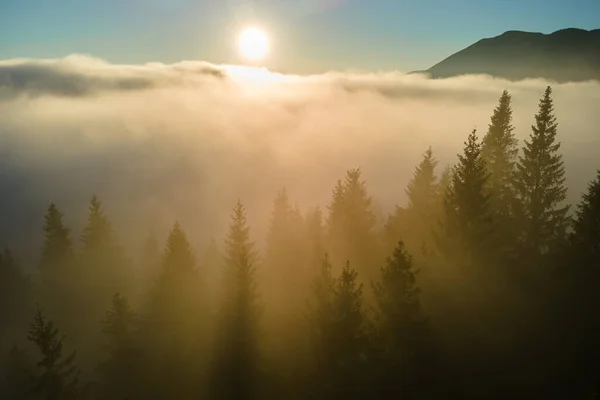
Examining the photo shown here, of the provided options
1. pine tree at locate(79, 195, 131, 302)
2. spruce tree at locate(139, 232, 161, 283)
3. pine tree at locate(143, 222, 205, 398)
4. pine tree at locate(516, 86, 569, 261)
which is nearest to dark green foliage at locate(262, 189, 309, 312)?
pine tree at locate(143, 222, 205, 398)

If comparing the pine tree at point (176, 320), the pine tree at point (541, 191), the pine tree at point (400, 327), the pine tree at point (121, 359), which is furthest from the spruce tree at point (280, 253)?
the pine tree at point (541, 191)

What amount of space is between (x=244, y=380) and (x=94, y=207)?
30.6m

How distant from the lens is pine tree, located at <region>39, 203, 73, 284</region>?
45.8 m

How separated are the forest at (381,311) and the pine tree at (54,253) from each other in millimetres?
572

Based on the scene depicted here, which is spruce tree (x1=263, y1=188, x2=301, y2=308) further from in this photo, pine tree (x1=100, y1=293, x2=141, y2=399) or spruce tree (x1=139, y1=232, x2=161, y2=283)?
spruce tree (x1=139, y1=232, x2=161, y2=283)

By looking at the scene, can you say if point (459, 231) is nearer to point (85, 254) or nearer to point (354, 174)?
point (354, 174)

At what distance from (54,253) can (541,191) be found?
51541 mm

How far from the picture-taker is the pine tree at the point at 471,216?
26.2m

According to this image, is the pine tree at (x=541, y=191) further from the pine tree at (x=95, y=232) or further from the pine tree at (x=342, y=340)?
the pine tree at (x=95, y=232)

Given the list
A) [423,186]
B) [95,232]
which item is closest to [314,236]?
[423,186]

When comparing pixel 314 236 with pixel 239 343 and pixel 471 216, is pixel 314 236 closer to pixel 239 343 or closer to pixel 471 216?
pixel 239 343

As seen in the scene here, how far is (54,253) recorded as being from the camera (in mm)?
46125

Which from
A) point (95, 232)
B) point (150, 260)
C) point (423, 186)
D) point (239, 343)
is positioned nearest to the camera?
point (239, 343)

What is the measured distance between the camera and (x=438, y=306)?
26.6m
